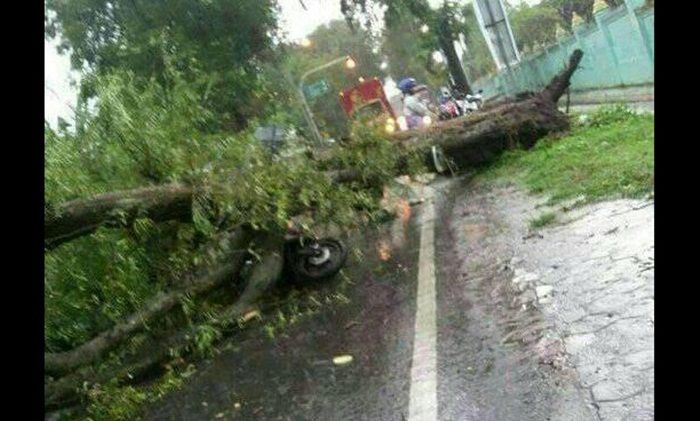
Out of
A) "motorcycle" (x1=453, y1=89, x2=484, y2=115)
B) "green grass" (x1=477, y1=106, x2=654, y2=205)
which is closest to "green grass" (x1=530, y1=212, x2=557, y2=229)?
"green grass" (x1=477, y1=106, x2=654, y2=205)

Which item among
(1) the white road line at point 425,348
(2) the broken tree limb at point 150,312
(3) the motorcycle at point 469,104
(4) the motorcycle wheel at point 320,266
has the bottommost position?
(1) the white road line at point 425,348

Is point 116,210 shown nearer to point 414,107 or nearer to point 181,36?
point 414,107

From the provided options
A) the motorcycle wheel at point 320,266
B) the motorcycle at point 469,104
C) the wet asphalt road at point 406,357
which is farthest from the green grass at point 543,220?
the motorcycle at point 469,104

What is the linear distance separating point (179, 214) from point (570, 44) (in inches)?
639

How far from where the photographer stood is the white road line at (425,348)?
346 centimetres

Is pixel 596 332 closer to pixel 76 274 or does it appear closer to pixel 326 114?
pixel 76 274

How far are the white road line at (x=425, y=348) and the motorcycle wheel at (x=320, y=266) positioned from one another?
95 cm

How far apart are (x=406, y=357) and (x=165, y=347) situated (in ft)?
9.01

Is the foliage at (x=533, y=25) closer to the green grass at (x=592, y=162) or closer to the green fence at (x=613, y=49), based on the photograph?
the green fence at (x=613, y=49)

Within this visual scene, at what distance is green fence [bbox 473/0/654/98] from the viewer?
12.5m

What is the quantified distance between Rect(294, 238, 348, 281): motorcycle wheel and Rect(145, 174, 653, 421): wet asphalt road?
0.20m

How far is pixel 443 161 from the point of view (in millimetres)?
10898

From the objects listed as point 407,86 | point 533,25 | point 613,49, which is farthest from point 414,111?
point 533,25
